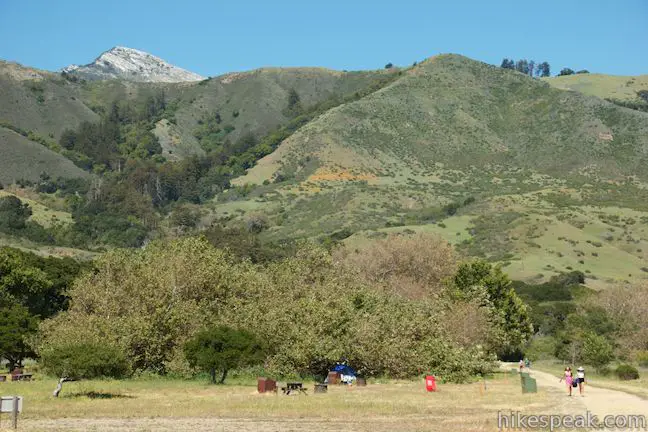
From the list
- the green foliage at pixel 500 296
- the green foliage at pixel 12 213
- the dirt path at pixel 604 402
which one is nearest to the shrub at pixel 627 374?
the dirt path at pixel 604 402

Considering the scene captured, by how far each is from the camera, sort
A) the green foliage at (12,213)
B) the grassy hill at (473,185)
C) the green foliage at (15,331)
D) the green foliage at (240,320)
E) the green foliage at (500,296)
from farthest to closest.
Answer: the green foliage at (12,213)
the grassy hill at (473,185)
the green foliage at (500,296)
the green foliage at (15,331)
the green foliage at (240,320)

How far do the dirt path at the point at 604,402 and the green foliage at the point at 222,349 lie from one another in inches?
517

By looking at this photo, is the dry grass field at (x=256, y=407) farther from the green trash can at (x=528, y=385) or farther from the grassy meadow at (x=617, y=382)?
the grassy meadow at (x=617, y=382)

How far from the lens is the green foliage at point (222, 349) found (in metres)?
40.8

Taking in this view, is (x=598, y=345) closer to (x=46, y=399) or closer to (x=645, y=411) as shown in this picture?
(x=645, y=411)

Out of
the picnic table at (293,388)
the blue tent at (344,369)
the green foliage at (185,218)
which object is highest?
the green foliage at (185,218)

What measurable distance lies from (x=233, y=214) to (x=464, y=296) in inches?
3768

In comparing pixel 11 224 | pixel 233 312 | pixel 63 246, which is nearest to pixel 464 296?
pixel 233 312

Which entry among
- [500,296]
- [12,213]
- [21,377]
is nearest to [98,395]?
[21,377]

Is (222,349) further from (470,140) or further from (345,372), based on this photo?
(470,140)

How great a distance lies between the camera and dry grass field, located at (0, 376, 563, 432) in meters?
26.1

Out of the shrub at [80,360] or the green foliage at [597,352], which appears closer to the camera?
the shrub at [80,360]

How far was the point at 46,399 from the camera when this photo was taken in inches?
1293

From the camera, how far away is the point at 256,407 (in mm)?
31172
